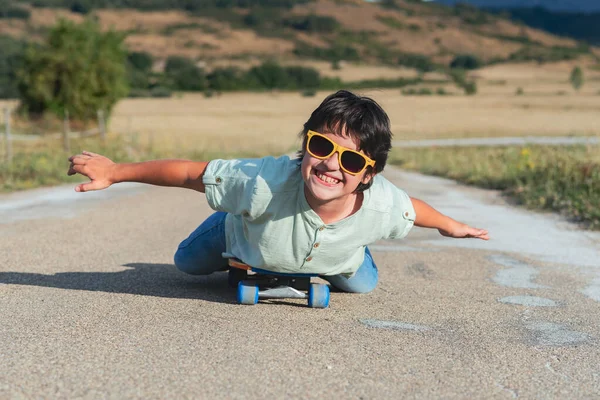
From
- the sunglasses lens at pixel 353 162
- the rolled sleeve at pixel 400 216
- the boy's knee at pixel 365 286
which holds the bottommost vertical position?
the boy's knee at pixel 365 286

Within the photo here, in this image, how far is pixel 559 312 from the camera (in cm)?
520

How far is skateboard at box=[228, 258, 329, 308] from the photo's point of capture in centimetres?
495

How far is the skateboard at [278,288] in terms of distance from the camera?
495 centimetres

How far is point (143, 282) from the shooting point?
5.77m

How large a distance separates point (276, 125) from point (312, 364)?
46279 mm

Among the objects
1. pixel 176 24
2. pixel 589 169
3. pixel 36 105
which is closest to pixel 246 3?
pixel 176 24

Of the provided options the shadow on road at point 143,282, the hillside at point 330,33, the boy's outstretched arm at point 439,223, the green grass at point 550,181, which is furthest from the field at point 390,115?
the hillside at point 330,33

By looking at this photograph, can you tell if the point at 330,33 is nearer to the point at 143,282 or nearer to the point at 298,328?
the point at 143,282

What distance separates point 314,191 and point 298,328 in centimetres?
73

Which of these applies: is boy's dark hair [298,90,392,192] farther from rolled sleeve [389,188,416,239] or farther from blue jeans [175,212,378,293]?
blue jeans [175,212,378,293]

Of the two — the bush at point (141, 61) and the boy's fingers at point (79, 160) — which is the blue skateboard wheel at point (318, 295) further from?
the bush at point (141, 61)

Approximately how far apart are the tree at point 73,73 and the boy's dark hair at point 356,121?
25.5 meters

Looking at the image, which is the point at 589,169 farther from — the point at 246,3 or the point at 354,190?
the point at 246,3

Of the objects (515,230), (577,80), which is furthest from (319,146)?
(577,80)
